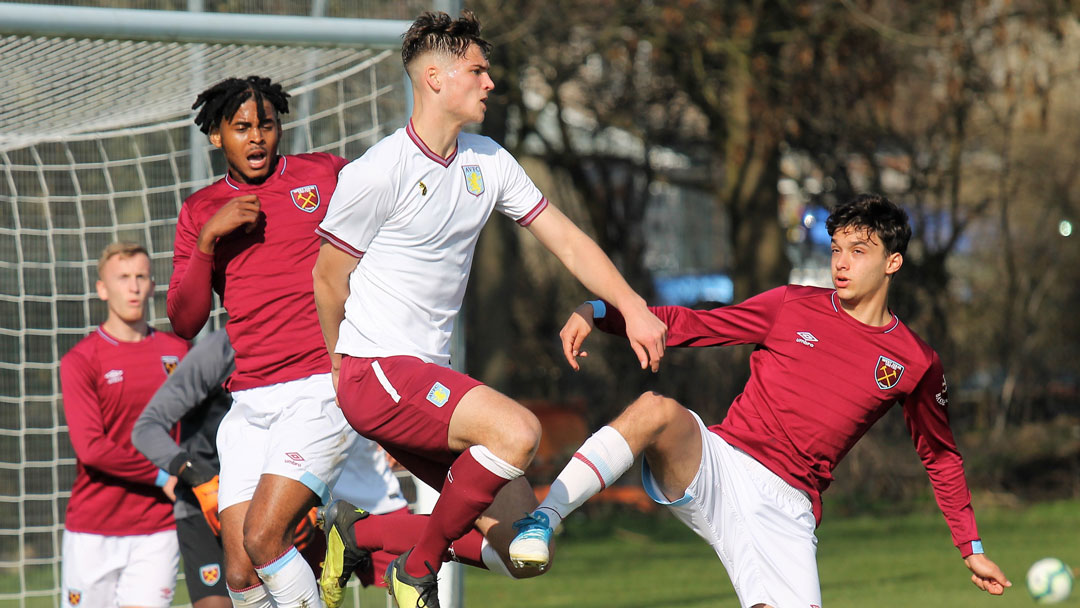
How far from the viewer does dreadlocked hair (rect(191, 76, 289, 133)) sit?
5.25m

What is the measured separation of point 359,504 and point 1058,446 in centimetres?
1283

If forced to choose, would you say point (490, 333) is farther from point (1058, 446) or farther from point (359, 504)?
point (359, 504)

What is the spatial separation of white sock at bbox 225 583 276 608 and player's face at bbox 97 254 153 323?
1.80m

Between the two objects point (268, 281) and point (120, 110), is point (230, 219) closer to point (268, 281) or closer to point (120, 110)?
point (268, 281)

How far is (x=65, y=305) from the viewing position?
377 inches

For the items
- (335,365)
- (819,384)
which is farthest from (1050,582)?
(335,365)

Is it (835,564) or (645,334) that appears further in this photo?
(835,564)

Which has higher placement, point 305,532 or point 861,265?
point 861,265

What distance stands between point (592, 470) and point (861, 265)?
1.49m

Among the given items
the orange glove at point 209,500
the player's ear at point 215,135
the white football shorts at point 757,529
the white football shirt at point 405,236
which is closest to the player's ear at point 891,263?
the white football shorts at point 757,529

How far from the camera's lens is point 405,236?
14.9ft

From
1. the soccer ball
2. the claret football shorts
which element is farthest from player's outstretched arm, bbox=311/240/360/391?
the soccer ball

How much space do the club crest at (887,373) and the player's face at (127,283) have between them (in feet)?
12.0

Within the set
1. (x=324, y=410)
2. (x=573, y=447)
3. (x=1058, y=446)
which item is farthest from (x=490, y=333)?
(x=324, y=410)
